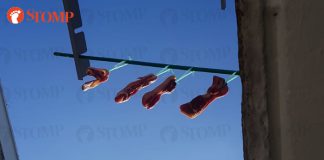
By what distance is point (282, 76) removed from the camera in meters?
1.29

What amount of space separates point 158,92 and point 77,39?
75cm

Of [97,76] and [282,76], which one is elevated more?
[282,76]

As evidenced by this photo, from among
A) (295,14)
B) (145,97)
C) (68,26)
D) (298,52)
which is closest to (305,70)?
(298,52)

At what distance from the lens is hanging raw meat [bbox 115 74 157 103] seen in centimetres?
360

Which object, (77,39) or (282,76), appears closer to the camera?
(282,76)

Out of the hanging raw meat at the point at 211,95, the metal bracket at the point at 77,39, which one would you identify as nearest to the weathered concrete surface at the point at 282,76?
the hanging raw meat at the point at 211,95

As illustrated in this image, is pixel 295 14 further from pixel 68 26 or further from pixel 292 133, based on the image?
pixel 68 26

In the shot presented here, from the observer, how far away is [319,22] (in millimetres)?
1268

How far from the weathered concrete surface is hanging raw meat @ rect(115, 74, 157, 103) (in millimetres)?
2258

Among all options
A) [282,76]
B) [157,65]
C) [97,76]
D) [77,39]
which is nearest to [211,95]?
[157,65]

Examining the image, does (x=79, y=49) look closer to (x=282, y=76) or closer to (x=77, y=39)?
(x=77, y=39)

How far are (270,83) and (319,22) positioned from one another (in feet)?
0.73

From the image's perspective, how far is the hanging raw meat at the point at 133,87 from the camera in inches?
142

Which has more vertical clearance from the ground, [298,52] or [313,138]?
[298,52]
